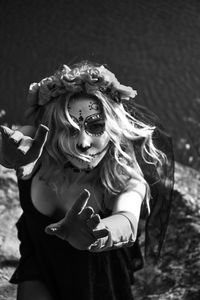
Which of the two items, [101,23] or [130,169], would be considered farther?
[101,23]

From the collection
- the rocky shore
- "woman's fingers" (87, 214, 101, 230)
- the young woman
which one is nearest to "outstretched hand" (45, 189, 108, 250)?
"woman's fingers" (87, 214, 101, 230)

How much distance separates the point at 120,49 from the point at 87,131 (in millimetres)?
1246

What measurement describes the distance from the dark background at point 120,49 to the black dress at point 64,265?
100cm

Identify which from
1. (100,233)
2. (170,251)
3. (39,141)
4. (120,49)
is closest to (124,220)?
(100,233)

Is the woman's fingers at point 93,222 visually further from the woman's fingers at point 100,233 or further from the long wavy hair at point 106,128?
the long wavy hair at point 106,128

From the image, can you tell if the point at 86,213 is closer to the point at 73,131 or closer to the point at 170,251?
the point at 73,131

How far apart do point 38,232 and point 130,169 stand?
0.82 ft

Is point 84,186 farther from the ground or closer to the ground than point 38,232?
farther from the ground

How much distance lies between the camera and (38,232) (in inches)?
61.9

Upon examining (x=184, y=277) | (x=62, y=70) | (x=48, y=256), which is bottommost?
(x=184, y=277)

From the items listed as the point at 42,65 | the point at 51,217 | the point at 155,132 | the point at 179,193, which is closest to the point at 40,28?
the point at 42,65

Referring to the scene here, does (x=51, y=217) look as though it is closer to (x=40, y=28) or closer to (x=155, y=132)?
(x=155, y=132)

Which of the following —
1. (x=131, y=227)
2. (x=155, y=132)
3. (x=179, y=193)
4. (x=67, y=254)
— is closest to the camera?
(x=131, y=227)

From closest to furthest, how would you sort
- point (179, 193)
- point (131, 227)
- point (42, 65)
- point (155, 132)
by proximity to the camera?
1. point (131, 227)
2. point (155, 132)
3. point (179, 193)
4. point (42, 65)
